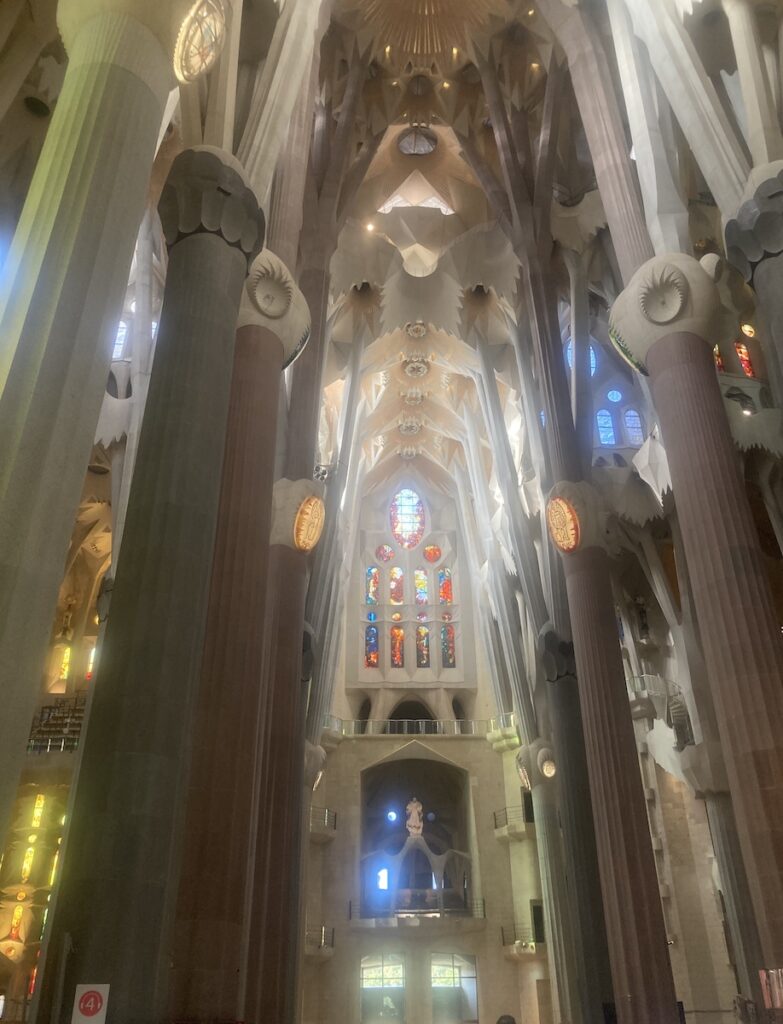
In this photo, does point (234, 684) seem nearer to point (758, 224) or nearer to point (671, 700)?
point (758, 224)

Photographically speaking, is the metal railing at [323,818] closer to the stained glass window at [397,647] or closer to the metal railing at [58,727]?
the stained glass window at [397,647]

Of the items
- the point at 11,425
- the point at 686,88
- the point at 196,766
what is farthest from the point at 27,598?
the point at 686,88

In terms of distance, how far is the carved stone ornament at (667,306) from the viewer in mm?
9695

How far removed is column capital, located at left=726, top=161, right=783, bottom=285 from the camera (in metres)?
8.34

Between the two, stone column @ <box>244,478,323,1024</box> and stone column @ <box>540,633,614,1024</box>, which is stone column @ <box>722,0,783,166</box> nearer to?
stone column @ <box>244,478,323,1024</box>

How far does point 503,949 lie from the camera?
77.7 feet

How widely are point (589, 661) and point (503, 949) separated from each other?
15.3 m

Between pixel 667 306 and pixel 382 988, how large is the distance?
69.8 ft

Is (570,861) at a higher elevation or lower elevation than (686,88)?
lower

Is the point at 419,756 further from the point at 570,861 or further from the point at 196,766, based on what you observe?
the point at 196,766

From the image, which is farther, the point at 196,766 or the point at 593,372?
the point at 593,372

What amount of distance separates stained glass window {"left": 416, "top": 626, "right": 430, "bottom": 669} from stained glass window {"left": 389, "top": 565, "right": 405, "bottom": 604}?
1.43 meters

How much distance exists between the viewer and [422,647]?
Result: 2944 centimetres

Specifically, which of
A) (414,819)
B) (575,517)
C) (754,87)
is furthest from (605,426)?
Answer: (414,819)
